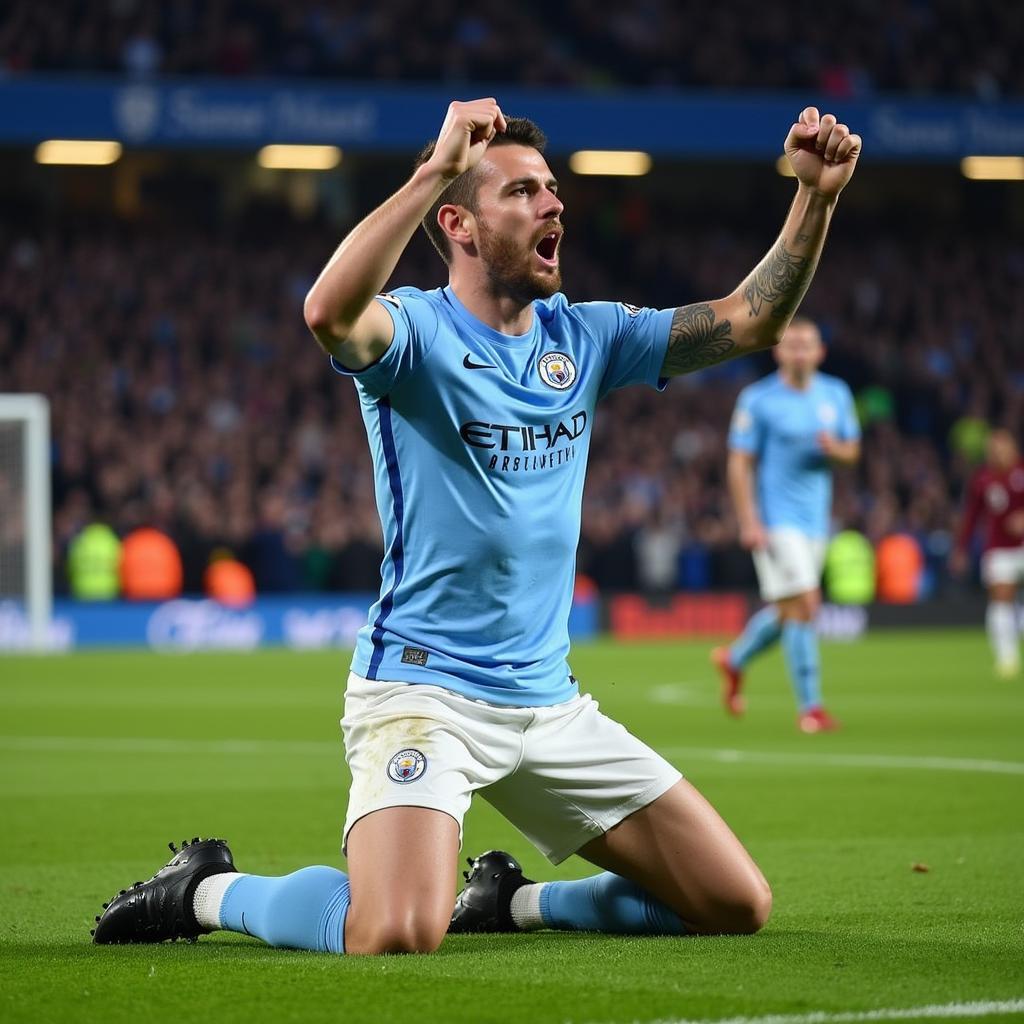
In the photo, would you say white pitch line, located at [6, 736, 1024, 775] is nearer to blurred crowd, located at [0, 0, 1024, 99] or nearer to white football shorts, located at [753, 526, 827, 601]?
white football shorts, located at [753, 526, 827, 601]

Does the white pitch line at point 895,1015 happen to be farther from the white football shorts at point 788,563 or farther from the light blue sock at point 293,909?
the white football shorts at point 788,563

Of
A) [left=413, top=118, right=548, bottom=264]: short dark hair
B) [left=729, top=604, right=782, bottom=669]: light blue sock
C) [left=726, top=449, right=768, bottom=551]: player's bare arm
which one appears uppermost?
[left=413, top=118, right=548, bottom=264]: short dark hair

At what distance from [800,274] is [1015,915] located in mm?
1918

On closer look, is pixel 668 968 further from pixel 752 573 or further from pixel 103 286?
pixel 103 286

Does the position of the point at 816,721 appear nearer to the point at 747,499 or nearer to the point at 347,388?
the point at 747,499

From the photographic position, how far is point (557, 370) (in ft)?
17.5

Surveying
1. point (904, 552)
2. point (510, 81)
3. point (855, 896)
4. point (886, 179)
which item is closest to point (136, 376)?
point (510, 81)

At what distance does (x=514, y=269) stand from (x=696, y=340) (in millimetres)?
592

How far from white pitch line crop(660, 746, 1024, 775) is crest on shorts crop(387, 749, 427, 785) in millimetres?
5420

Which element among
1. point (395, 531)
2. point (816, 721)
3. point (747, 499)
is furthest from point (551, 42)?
point (395, 531)

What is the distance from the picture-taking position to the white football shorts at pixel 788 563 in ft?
39.8

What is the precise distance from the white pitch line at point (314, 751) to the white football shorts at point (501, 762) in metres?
4.93

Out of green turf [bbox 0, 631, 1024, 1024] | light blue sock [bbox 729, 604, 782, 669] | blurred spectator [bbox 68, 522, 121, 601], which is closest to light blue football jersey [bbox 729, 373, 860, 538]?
light blue sock [bbox 729, 604, 782, 669]

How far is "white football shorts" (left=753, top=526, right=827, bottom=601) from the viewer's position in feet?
39.8
